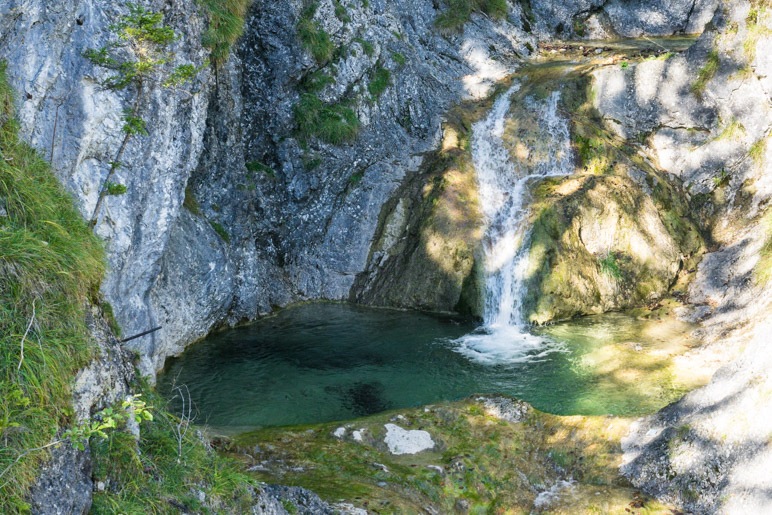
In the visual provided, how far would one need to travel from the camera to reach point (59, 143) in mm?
6969

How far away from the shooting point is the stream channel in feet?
34.1

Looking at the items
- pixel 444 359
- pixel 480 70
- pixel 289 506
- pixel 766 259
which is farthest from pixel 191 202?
pixel 766 259

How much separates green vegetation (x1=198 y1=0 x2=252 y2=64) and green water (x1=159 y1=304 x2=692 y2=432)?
20.9 ft

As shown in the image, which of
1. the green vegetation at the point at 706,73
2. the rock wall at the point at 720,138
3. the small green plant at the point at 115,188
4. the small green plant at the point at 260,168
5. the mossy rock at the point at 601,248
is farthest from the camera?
the green vegetation at the point at 706,73

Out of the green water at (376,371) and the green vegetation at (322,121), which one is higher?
the green vegetation at (322,121)

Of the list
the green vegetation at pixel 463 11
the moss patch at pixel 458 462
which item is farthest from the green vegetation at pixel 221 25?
the green vegetation at pixel 463 11

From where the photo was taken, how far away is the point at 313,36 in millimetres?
16219

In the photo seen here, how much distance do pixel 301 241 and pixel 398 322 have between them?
371 centimetres

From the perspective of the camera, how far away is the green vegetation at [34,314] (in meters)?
3.22

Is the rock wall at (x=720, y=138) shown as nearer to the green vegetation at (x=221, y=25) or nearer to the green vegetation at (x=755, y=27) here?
the green vegetation at (x=755, y=27)

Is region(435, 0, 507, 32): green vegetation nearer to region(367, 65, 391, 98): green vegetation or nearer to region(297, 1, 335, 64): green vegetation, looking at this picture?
region(367, 65, 391, 98): green vegetation

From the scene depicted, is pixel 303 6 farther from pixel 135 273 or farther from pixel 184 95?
pixel 135 273

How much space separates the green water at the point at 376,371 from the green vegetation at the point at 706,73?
7.25m

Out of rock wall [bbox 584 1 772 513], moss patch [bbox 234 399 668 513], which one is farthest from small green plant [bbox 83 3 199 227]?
rock wall [bbox 584 1 772 513]
